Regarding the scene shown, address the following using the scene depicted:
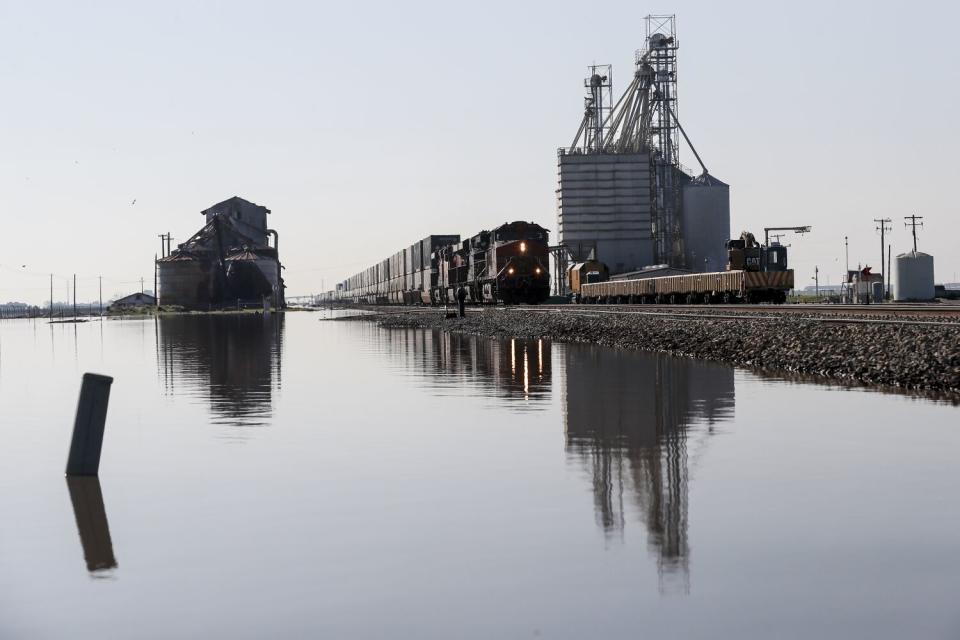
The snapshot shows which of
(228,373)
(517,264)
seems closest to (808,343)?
(228,373)

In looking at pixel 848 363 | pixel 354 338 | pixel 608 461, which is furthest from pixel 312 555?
pixel 354 338

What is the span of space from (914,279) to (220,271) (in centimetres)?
10005

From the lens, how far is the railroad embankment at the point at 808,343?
21938 millimetres

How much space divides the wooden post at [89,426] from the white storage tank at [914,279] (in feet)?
223

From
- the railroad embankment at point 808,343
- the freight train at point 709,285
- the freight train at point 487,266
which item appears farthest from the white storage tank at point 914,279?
the railroad embankment at point 808,343

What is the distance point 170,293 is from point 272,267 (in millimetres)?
14543

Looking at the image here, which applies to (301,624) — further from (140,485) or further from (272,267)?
(272,267)

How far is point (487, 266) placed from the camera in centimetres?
7219

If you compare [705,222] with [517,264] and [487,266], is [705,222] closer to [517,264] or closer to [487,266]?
[487,266]

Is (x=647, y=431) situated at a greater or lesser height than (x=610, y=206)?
lesser

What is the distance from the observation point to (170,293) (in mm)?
153250

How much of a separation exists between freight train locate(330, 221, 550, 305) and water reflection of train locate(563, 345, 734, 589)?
125 feet

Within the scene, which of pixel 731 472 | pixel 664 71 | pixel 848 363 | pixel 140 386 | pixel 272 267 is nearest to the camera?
pixel 731 472

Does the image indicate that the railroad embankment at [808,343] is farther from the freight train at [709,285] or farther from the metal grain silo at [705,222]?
the metal grain silo at [705,222]
